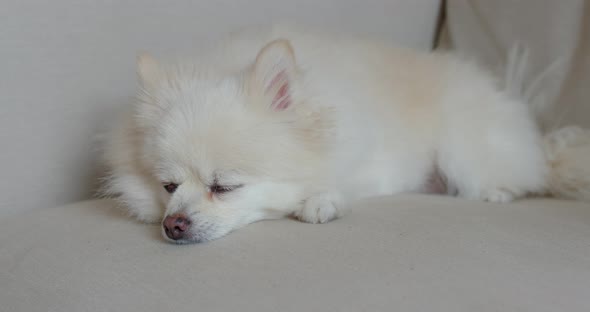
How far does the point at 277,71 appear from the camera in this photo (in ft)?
5.21

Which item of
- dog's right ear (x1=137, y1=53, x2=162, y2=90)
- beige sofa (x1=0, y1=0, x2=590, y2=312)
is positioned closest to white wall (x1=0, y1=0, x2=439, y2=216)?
beige sofa (x1=0, y1=0, x2=590, y2=312)

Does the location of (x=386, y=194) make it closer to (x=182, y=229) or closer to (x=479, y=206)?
(x=479, y=206)

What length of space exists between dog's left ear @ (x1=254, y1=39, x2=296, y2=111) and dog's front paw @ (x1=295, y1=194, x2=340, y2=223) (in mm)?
263

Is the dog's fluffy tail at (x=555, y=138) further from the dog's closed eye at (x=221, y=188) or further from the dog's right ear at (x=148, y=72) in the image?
the dog's right ear at (x=148, y=72)

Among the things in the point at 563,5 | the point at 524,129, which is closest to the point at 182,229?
the point at 524,129

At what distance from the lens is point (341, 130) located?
5.74 feet

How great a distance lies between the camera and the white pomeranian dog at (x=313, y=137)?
1.56m

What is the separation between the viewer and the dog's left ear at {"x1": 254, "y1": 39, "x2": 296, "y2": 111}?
1.52 m

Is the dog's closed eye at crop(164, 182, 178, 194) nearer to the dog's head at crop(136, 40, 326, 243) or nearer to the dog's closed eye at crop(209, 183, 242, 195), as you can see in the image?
the dog's head at crop(136, 40, 326, 243)

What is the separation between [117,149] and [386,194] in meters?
0.84

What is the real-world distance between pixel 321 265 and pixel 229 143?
17.7 inches

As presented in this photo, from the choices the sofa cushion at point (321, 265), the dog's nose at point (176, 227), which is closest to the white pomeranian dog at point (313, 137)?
the dog's nose at point (176, 227)

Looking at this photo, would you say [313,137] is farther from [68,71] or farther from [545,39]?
[545,39]

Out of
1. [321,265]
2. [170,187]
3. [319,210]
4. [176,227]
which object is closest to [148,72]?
[170,187]
